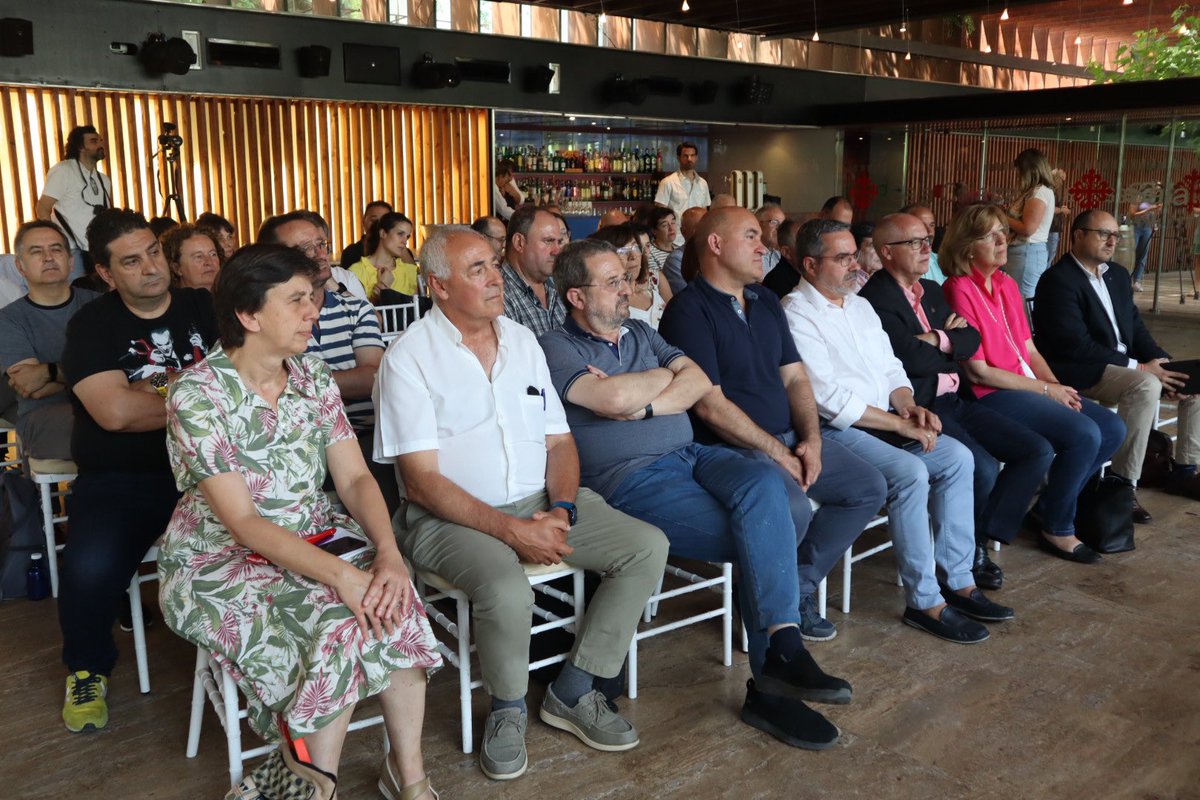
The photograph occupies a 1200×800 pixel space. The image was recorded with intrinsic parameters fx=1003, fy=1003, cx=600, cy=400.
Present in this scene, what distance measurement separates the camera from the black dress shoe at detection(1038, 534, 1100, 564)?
407cm

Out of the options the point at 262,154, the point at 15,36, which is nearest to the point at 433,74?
the point at 262,154

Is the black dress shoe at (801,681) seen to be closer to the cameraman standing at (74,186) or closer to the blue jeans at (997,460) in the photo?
the blue jeans at (997,460)

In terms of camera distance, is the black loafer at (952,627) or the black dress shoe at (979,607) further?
the black dress shoe at (979,607)

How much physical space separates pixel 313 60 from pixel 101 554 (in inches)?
260

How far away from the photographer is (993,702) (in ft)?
9.57

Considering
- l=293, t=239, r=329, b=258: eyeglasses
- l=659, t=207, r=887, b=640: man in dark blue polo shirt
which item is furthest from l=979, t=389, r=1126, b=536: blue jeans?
l=293, t=239, r=329, b=258: eyeglasses

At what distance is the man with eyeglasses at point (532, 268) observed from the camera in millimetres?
3943

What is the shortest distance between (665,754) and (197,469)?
1.38 metres

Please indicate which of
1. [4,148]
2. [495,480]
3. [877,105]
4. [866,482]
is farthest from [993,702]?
[877,105]

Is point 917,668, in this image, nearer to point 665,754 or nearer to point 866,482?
point 866,482

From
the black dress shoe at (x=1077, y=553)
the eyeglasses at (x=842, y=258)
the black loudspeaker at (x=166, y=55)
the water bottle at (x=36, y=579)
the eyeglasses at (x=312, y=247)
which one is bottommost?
the black dress shoe at (x=1077, y=553)

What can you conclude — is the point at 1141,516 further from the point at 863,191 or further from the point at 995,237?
the point at 863,191

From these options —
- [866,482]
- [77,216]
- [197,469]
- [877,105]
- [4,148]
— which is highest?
[877,105]

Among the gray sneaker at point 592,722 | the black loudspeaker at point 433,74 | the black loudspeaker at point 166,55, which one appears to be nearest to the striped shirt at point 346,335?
the gray sneaker at point 592,722
